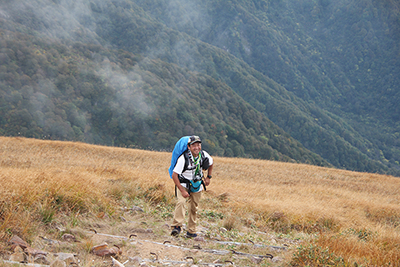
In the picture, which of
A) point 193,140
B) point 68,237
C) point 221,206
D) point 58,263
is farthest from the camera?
point 221,206

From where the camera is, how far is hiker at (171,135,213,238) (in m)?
5.00

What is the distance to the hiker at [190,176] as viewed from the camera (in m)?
5.00

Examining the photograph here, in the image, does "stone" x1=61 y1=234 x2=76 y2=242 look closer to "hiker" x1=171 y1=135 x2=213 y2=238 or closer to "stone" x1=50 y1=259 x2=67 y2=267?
"stone" x1=50 y1=259 x2=67 y2=267

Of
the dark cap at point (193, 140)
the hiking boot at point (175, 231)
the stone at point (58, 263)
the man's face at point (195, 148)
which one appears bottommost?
the stone at point (58, 263)

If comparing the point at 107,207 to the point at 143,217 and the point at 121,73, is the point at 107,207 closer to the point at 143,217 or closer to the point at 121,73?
the point at 143,217

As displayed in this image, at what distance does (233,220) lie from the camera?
671cm

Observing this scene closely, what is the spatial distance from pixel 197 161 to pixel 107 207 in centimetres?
232

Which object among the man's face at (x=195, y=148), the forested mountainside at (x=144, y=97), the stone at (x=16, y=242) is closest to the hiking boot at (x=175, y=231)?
the man's face at (x=195, y=148)

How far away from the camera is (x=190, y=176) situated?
509cm

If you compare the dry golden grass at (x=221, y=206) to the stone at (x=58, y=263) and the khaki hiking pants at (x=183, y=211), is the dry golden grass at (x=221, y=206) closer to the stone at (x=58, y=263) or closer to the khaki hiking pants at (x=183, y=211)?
the stone at (x=58, y=263)

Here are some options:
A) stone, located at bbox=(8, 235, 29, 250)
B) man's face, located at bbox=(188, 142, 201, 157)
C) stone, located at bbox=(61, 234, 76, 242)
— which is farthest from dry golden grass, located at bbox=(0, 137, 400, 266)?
man's face, located at bbox=(188, 142, 201, 157)

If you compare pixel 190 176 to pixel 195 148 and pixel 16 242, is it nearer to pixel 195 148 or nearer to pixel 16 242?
pixel 195 148

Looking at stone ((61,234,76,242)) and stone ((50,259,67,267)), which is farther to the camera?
stone ((61,234,76,242))

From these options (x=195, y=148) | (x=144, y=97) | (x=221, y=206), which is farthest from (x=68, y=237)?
(x=144, y=97)
